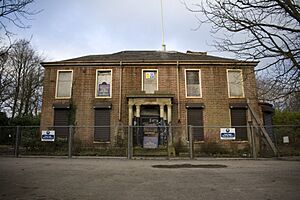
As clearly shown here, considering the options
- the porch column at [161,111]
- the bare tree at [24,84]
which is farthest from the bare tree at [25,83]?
the porch column at [161,111]

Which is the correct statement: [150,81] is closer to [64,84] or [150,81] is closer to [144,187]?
[64,84]

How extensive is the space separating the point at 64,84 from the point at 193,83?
10.5 metres

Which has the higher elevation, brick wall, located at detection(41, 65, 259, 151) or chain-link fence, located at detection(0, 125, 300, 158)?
brick wall, located at detection(41, 65, 259, 151)

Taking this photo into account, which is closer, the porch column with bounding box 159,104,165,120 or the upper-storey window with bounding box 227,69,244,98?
the porch column with bounding box 159,104,165,120

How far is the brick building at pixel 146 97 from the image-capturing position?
63.6 feet

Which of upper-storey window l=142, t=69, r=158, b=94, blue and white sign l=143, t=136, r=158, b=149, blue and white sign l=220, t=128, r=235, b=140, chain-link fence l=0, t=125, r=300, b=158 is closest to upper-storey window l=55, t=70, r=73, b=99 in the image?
chain-link fence l=0, t=125, r=300, b=158

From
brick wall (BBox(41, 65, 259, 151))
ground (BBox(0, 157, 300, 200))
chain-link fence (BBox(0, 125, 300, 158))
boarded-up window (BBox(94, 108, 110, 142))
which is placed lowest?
ground (BBox(0, 157, 300, 200))

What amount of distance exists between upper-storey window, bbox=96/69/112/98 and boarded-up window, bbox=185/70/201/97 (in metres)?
6.23

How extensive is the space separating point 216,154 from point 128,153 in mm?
5900

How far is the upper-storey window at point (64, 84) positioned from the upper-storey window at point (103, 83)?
2.27 m

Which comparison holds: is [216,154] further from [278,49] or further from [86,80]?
[86,80]

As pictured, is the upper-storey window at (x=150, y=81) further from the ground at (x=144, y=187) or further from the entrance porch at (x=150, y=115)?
the ground at (x=144, y=187)

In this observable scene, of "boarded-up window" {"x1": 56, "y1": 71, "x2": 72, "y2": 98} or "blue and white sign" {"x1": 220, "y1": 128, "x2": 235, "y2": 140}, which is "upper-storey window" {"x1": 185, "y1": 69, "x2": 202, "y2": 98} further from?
"boarded-up window" {"x1": 56, "y1": 71, "x2": 72, "y2": 98}

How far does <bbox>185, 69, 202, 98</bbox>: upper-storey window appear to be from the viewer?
2041cm
